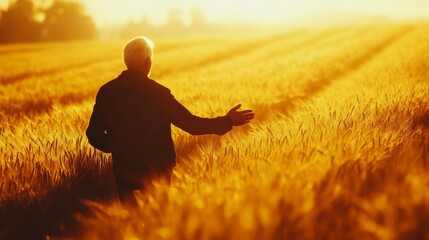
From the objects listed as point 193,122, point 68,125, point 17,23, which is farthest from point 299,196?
point 17,23

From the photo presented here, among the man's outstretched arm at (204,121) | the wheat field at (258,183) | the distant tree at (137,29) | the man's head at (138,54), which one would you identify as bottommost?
the wheat field at (258,183)

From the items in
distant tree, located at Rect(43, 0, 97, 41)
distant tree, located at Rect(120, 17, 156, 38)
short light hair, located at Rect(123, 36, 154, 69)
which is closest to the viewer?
short light hair, located at Rect(123, 36, 154, 69)

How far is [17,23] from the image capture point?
201ft

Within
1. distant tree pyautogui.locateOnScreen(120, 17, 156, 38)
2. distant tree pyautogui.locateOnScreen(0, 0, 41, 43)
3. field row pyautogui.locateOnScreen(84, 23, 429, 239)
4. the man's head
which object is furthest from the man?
distant tree pyautogui.locateOnScreen(120, 17, 156, 38)

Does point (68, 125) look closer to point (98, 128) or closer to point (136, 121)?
point (98, 128)

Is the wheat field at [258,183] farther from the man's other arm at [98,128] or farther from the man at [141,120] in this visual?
the man's other arm at [98,128]

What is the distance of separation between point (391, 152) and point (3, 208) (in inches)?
104

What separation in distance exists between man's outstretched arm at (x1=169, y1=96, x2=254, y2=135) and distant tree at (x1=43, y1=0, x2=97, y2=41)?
6846cm

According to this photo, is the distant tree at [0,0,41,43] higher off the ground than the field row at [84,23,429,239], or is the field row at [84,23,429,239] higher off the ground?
the distant tree at [0,0,41,43]

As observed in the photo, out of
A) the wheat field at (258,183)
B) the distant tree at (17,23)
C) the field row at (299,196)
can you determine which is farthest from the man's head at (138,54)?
the distant tree at (17,23)

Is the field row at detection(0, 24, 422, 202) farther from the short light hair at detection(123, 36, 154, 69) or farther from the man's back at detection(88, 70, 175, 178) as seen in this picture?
the short light hair at detection(123, 36, 154, 69)

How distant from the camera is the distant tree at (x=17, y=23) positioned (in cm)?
6109

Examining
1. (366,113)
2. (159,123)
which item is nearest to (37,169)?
(159,123)

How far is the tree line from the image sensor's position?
6109cm
